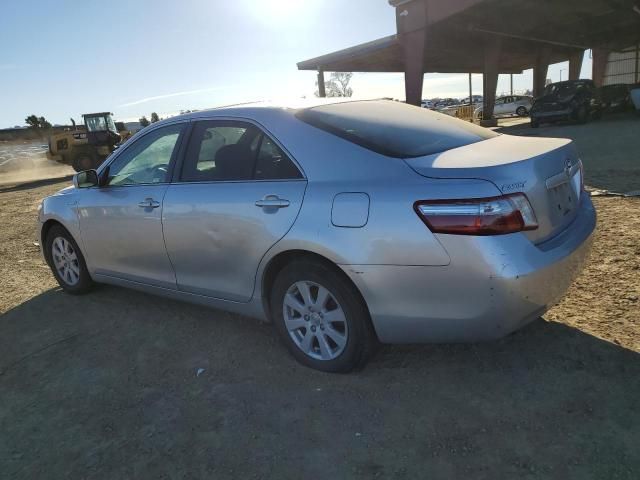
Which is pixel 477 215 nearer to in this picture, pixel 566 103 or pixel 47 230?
pixel 47 230

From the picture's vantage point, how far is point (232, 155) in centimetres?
344

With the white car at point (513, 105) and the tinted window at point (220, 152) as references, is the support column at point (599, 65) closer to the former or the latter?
the white car at point (513, 105)

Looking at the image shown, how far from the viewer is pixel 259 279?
322 cm

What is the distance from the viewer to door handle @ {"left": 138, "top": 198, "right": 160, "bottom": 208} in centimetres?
374

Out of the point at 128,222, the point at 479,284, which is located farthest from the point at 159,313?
→ the point at 479,284

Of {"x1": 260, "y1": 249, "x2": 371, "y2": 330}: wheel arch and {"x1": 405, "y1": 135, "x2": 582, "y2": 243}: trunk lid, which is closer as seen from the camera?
{"x1": 405, "y1": 135, "x2": 582, "y2": 243}: trunk lid

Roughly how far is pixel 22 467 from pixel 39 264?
443cm

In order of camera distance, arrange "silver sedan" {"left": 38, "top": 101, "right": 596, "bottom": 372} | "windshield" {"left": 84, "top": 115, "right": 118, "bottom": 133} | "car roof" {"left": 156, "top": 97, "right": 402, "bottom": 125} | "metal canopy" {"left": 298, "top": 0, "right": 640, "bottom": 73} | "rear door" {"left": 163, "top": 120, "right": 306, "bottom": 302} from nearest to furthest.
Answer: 1. "silver sedan" {"left": 38, "top": 101, "right": 596, "bottom": 372}
2. "rear door" {"left": 163, "top": 120, "right": 306, "bottom": 302}
3. "car roof" {"left": 156, "top": 97, "right": 402, "bottom": 125}
4. "windshield" {"left": 84, "top": 115, "right": 118, "bottom": 133}
5. "metal canopy" {"left": 298, "top": 0, "right": 640, "bottom": 73}

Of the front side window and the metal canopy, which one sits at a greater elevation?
the metal canopy

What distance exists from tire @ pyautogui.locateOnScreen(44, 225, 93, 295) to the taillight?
3.46 m

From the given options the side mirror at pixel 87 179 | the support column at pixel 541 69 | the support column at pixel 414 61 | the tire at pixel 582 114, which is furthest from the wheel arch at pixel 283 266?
the support column at pixel 541 69

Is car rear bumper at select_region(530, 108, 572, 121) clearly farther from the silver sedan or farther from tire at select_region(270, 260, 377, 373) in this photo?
A: tire at select_region(270, 260, 377, 373)

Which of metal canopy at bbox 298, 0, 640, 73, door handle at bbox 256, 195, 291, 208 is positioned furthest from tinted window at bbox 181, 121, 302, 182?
metal canopy at bbox 298, 0, 640, 73

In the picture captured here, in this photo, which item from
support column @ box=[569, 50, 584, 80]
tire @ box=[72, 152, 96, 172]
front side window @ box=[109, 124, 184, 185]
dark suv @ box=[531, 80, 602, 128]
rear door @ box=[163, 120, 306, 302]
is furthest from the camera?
support column @ box=[569, 50, 584, 80]
